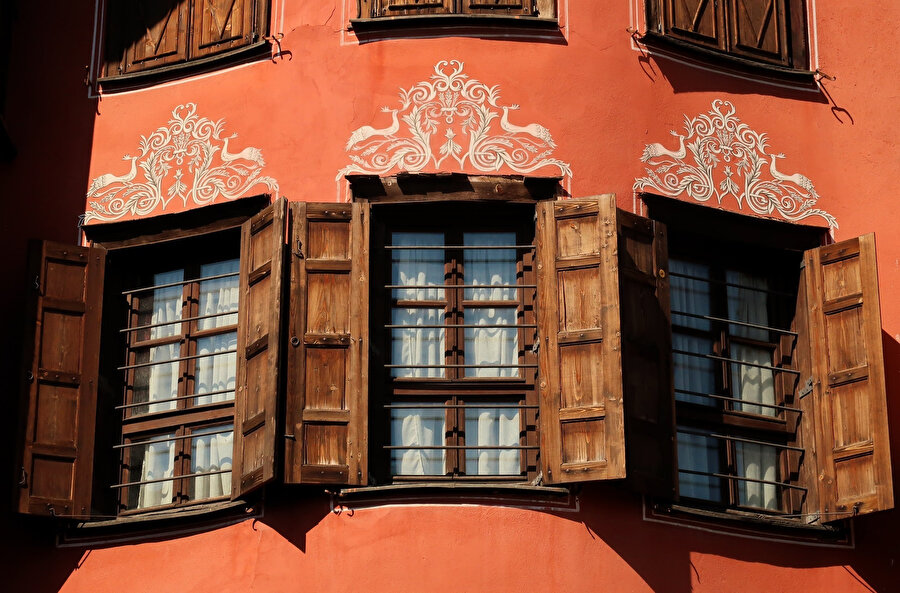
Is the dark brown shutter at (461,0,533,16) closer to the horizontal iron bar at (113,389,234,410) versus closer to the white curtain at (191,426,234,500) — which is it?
the horizontal iron bar at (113,389,234,410)

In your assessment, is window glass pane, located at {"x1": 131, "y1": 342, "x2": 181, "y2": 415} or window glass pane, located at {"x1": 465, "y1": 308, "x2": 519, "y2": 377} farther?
window glass pane, located at {"x1": 131, "y1": 342, "x2": 181, "y2": 415}

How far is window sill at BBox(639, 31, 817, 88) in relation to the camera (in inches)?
560

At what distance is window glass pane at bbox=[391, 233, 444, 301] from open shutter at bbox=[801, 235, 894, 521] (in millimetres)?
2647

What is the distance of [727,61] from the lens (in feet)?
47.4

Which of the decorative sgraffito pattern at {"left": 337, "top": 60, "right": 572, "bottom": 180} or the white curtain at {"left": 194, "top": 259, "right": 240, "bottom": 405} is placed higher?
the decorative sgraffito pattern at {"left": 337, "top": 60, "right": 572, "bottom": 180}

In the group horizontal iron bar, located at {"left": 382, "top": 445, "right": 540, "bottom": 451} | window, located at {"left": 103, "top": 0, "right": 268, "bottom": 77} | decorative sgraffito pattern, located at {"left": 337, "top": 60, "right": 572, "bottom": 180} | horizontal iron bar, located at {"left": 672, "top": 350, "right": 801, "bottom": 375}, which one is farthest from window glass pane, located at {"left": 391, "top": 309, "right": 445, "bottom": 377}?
window, located at {"left": 103, "top": 0, "right": 268, "bottom": 77}

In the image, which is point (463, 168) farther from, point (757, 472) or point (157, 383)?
point (757, 472)

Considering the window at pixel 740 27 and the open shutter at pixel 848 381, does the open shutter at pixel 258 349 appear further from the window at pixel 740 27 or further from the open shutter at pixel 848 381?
the open shutter at pixel 848 381

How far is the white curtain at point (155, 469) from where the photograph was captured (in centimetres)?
1379

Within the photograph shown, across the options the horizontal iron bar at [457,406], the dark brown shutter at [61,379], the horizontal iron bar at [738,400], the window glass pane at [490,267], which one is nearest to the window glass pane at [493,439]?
the horizontal iron bar at [457,406]

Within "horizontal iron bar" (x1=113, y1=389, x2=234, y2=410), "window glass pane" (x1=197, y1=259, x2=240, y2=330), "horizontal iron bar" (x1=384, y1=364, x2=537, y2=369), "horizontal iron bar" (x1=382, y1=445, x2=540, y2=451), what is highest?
"window glass pane" (x1=197, y1=259, x2=240, y2=330)

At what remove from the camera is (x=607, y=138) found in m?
13.8

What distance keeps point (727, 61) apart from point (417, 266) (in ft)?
9.15

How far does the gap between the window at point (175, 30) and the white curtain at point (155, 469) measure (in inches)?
112
